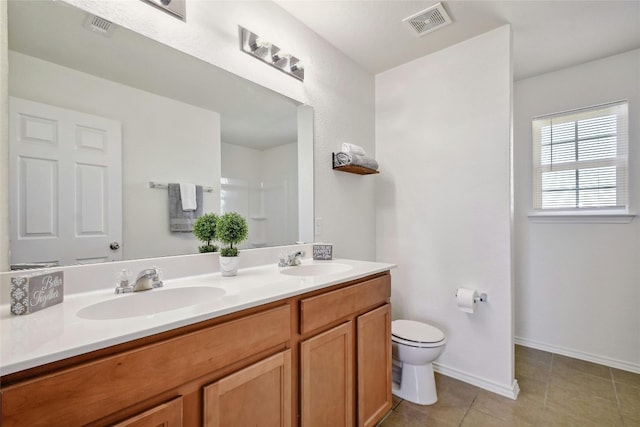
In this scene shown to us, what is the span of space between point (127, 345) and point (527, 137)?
3290mm

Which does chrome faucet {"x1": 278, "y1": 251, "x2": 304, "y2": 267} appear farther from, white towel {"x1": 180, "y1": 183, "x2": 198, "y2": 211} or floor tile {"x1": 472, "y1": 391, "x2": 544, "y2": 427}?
floor tile {"x1": 472, "y1": 391, "x2": 544, "y2": 427}

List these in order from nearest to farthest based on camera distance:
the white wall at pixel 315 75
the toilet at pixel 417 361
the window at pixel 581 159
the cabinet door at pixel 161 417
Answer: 1. the cabinet door at pixel 161 417
2. the white wall at pixel 315 75
3. the toilet at pixel 417 361
4. the window at pixel 581 159

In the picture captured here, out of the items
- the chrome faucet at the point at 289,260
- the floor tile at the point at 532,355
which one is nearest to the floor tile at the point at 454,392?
the floor tile at the point at 532,355

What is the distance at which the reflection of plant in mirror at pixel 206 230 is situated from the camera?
1.42 meters

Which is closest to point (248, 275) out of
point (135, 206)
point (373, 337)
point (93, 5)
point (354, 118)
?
point (135, 206)

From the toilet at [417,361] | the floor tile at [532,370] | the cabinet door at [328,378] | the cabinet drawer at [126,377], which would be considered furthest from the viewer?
the floor tile at [532,370]

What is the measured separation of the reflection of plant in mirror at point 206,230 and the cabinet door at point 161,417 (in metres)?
0.77

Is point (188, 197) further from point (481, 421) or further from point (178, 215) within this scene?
point (481, 421)

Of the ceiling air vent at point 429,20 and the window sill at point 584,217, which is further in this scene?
the window sill at point 584,217

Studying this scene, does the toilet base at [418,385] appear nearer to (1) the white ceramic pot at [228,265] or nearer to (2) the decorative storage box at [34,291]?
(1) the white ceramic pot at [228,265]

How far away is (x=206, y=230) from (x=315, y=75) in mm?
1344

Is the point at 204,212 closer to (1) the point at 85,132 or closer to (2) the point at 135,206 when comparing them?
(2) the point at 135,206

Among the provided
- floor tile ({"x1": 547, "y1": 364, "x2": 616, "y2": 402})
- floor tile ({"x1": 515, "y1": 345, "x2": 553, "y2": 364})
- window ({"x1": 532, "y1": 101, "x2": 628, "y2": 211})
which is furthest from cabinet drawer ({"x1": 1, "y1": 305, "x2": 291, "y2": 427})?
window ({"x1": 532, "y1": 101, "x2": 628, "y2": 211})

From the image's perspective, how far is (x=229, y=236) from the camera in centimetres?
141
